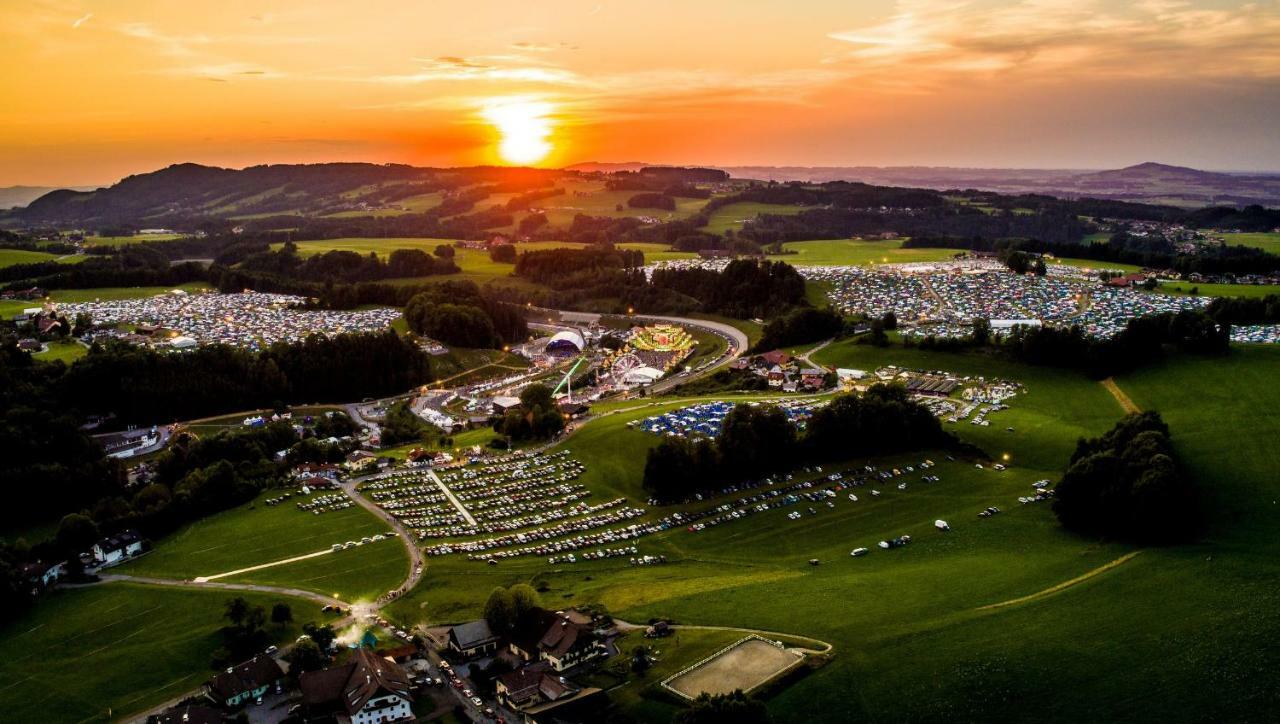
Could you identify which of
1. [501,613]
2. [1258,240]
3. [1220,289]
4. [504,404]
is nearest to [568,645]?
[501,613]

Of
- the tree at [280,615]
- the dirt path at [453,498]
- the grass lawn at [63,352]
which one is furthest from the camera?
the grass lawn at [63,352]

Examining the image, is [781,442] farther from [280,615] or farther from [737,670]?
[280,615]

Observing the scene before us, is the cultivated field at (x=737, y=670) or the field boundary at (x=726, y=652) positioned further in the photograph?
the cultivated field at (x=737, y=670)

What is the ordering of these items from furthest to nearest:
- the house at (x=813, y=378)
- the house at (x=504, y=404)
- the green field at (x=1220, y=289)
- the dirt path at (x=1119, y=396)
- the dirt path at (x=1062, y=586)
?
the green field at (x=1220, y=289), the house at (x=504, y=404), the house at (x=813, y=378), the dirt path at (x=1119, y=396), the dirt path at (x=1062, y=586)

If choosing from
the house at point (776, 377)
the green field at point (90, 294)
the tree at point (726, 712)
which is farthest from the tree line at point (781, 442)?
the green field at point (90, 294)

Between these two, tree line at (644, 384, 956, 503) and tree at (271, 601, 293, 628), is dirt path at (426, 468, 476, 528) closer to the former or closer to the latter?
tree line at (644, 384, 956, 503)

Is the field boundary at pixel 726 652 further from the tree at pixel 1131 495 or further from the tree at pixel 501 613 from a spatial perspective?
the tree at pixel 1131 495
